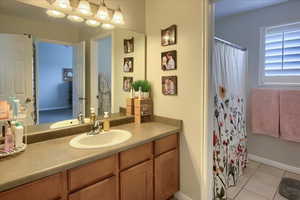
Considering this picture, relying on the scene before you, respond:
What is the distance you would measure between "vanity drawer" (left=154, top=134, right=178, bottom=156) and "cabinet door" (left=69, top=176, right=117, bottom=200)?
493 millimetres

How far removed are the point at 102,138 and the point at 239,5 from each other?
2.57 m

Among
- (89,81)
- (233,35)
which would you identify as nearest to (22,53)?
(89,81)

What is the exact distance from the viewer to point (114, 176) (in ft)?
4.57

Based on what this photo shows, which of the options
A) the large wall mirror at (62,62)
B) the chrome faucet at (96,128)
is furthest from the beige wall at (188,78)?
the chrome faucet at (96,128)

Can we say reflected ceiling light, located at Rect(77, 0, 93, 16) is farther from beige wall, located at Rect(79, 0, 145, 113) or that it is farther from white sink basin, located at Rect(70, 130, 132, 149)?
white sink basin, located at Rect(70, 130, 132, 149)

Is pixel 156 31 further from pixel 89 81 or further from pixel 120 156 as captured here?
pixel 120 156

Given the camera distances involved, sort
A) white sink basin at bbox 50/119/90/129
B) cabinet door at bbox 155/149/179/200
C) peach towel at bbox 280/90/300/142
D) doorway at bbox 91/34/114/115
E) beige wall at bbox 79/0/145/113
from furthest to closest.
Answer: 1. peach towel at bbox 280/90/300/142
2. doorway at bbox 91/34/114/115
3. beige wall at bbox 79/0/145/113
4. cabinet door at bbox 155/149/179/200
5. white sink basin at bbox 50/119/90/129

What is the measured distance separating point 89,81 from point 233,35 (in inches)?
96.5

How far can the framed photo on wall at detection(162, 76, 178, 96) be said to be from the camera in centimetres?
197

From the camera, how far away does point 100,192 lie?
1308 millimetres

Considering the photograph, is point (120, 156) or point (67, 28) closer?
point (120, 156)

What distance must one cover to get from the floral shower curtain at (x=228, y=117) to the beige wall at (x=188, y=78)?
0.27 metres

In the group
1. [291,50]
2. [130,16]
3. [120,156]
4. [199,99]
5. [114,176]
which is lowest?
[114,176]

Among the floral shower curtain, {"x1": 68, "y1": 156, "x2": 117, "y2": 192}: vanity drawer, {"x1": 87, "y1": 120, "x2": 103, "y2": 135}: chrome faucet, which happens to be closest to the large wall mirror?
{"x1": 87, "y1": 120, "x2": 103, "y2": 135}: chrome faucet
